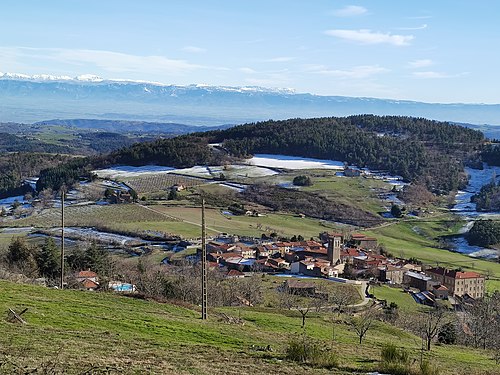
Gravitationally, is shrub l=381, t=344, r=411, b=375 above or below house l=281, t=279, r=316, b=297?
above

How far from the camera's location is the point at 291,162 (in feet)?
461

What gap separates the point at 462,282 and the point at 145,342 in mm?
50285

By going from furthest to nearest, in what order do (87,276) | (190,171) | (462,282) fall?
(190,171) → (462,282) → (87,276)

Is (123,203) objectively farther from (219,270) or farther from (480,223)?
(480,223)

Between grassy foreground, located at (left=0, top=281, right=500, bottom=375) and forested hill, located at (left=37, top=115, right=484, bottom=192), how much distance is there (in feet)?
341

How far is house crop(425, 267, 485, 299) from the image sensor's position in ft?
199

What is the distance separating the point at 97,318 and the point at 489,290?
51.9 m

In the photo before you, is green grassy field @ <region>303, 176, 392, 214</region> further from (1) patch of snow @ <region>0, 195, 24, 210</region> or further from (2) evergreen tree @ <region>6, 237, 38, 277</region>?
(2) evergreen tree @ <region>6, 237, 38, 277</region>

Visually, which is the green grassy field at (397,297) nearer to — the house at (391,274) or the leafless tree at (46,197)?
the house at (391,274)

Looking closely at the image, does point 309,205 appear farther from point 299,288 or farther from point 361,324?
point 361,324

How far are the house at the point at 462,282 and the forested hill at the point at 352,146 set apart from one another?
211 ft

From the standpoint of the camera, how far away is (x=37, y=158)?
157 m

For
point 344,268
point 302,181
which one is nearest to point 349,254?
point 344,268

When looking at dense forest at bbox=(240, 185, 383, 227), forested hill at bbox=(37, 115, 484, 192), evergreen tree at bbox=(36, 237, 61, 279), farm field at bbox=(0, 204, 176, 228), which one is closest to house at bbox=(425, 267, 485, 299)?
dense forest at bbox=(240, 185, 383, 227)
